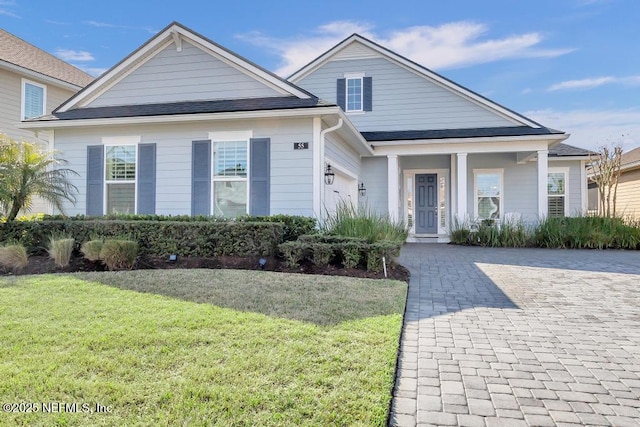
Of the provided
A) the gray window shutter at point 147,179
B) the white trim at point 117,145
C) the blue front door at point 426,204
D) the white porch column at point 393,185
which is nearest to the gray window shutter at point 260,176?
the gray window shutter at point 147,179

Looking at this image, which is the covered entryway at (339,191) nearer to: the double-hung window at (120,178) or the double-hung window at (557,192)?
the double-hung window at (120,178)

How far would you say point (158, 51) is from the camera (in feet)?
31.1

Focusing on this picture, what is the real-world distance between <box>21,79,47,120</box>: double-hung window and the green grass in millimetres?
11365

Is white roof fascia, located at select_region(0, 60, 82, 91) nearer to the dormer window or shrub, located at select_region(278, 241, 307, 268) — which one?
the dormer window

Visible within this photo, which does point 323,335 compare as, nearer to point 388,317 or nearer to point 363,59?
point 388,317

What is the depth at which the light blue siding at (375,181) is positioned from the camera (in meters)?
13.5

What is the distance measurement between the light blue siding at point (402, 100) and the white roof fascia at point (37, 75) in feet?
30.7

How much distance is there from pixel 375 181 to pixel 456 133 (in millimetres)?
3073

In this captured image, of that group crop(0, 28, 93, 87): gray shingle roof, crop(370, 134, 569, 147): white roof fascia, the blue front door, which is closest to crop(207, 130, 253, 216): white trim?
crop(370, 134, 569, 147): white roof fascia

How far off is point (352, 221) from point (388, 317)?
3508 millimetres

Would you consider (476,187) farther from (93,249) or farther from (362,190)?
(93,249)

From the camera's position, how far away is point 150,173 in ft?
29.8

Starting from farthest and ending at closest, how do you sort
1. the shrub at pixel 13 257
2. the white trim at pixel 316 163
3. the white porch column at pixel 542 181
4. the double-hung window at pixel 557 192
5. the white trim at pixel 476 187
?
1. the double-hung window at pixel 557 192
2. the white trim at pixel 476 187
3. the white porch column at pixel 542 181
4. the white trim at pixel 316 163
5. the shrub at pixel 13 257

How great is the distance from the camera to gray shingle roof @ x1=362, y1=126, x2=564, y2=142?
11.9 meters
